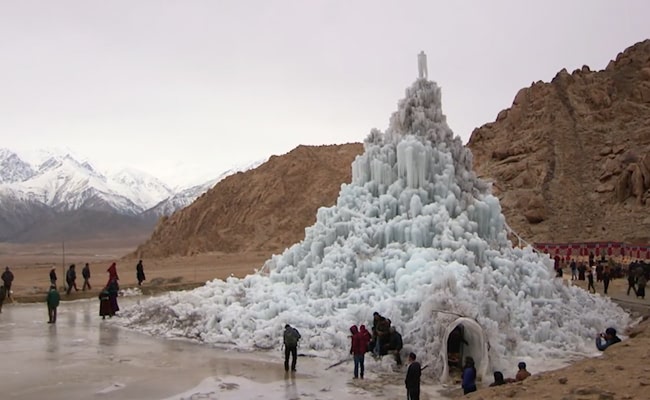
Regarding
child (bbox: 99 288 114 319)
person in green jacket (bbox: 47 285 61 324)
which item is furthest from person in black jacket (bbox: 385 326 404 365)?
person in green jacket (bbox: 47 285 61 324)

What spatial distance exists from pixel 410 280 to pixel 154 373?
227 inches

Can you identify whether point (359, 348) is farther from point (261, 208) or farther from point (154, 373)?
point (261, 208)

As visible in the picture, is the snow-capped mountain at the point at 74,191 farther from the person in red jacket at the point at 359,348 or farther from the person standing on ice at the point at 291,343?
the person in red jacket at the point at 359,348

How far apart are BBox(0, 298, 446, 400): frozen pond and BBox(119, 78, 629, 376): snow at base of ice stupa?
3.60 ft

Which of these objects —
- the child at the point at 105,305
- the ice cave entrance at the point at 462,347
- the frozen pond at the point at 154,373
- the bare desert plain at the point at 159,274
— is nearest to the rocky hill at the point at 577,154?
the bare desert plain at the point at 159,274

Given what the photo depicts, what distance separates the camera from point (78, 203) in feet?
509

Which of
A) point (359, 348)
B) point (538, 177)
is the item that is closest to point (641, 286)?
point (359, 348)

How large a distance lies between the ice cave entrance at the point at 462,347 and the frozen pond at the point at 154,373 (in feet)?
2.94

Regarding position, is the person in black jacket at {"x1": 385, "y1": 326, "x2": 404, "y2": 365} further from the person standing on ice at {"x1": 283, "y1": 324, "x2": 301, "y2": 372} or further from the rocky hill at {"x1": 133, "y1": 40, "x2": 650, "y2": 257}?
the rocky hill at {"x1": 133, "y1": 40, "x2": 650, "y2": 257}

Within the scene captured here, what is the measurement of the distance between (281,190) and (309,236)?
1570 inches

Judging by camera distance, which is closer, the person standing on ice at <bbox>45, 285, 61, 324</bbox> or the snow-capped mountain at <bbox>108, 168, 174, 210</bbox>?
the person standing on ice at <bbox>45, 285, 61, 324</bbox>

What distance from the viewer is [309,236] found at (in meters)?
18.7

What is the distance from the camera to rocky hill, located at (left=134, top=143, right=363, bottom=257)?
53.0 meters

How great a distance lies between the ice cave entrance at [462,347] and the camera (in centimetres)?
1252
